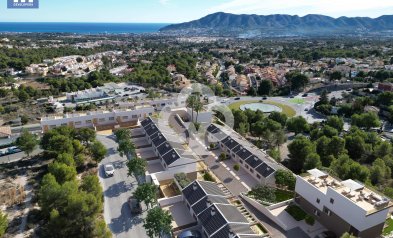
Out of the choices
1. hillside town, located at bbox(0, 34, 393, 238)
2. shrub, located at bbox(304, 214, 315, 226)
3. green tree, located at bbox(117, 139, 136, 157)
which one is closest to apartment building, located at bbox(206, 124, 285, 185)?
hillside town, located at bbox(0, 34, 393, 238)

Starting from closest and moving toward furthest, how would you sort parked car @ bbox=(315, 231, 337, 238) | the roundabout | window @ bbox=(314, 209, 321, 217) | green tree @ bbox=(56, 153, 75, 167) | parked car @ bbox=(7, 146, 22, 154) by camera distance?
parked car @ bbox=(315, 231, 337, 238) → window @ bbox=(314, 209, 321, 217) → green tree @ bbox=(56, 153, 75, 167) → parked car @ bbox=(7, 146, 22, 154) → the roundabout

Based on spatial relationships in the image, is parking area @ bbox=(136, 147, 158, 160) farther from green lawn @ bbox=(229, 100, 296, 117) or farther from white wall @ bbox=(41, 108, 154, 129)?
green lawn @ bbox=(229, 100, 296, 117)

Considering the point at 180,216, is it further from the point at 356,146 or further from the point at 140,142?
the point at 356,146

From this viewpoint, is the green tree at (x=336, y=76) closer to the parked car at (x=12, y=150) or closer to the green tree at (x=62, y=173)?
the green tree at (x=62, y=173)

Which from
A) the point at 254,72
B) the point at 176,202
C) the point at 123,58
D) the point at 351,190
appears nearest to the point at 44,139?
the point at 176,202

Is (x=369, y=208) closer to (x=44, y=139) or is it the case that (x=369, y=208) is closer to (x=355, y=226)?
(x=355, y=226)

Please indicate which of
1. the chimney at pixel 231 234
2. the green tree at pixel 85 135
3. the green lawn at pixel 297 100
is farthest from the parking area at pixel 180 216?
the green lawn at pixel 297 100
